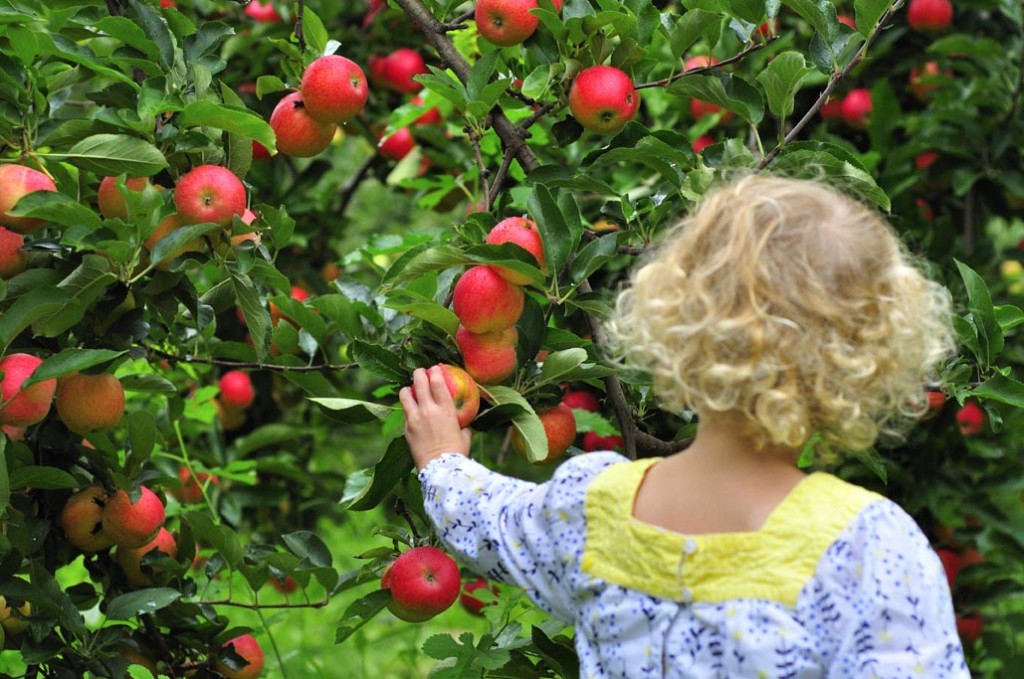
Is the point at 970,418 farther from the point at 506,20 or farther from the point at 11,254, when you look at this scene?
the point at 11,254

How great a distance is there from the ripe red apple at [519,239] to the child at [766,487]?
23 centimetres

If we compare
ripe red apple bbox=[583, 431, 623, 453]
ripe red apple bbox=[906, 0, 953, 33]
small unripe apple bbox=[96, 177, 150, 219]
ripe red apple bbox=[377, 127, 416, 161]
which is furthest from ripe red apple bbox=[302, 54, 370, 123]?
ripe red apple bbox=[906, 0, 953, 33]

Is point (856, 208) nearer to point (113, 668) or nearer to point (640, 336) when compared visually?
point (640, 336)

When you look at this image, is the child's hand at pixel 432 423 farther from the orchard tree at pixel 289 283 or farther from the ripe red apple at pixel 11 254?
the ripe red apple at pixel 11 254

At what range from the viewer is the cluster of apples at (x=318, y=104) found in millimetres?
1586

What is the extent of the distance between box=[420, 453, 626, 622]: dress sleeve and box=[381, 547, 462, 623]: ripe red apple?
0.13 m

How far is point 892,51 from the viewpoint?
2959 millimetres

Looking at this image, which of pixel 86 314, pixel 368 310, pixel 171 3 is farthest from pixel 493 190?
pixel 171 3

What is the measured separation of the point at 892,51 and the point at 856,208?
1.92m

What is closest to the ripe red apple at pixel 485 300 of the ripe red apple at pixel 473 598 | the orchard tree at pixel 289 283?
the orchard tree at pixel 289 283

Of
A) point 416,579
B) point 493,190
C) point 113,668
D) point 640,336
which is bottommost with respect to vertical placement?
point 113,668

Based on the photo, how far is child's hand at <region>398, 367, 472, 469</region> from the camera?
54.3 inches

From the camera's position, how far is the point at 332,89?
5.19 ft

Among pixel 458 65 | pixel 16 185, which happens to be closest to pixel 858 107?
pixel 458 65
